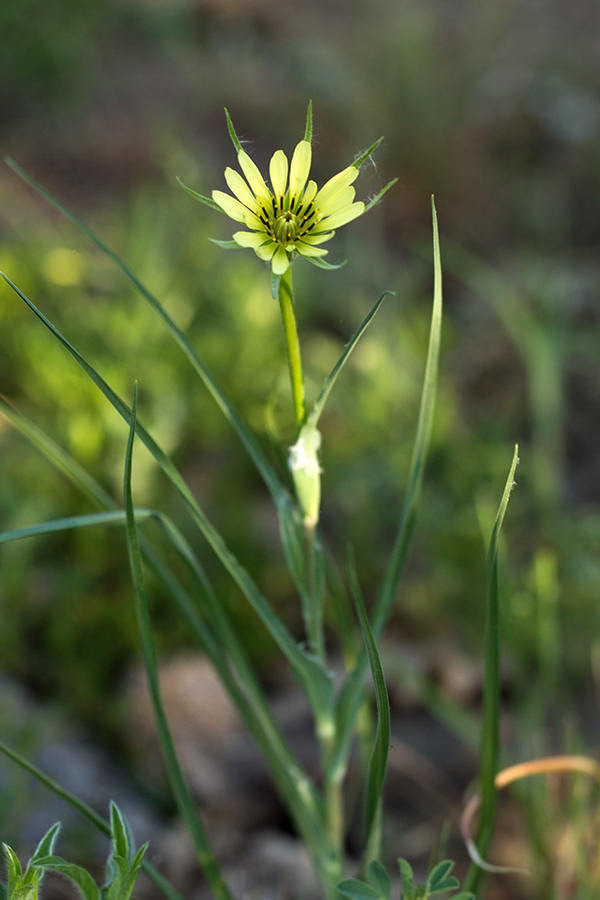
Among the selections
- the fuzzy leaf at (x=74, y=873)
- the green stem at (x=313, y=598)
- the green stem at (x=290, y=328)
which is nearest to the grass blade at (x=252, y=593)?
the green stem at (x=313, y=598)

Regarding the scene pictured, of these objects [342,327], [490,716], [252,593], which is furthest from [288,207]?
[342,327]

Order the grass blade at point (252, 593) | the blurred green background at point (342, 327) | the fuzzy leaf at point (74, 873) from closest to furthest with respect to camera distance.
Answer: the fuzzy leaf at point (74, 873)
the grass blade at point (252, 593)
the blurred green background at point (342, 327)

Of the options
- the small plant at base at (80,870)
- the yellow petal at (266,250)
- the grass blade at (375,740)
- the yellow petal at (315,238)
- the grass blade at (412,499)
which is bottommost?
the small plant at base at (80,870)

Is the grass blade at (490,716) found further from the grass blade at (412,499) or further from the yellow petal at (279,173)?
the yellow petal at (279,173)

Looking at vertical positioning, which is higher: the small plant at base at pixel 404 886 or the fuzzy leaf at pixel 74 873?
the fuzzy leaf at pixel 74 873

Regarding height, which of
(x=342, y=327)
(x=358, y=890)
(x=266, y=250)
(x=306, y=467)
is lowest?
(x=358, y=890)

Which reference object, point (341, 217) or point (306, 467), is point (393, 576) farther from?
point (341, 217)

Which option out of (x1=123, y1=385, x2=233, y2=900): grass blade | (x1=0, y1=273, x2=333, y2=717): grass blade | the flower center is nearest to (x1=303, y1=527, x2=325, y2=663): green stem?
(x1=0, y1=273, x2=333, y2=717): grass blade
